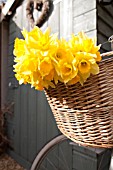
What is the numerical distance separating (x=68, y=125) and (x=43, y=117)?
103 cm

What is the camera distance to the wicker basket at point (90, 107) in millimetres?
489

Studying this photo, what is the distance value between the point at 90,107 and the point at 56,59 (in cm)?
20

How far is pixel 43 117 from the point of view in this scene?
1.58 m

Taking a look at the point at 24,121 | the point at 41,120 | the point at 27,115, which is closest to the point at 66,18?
the point at 41,120

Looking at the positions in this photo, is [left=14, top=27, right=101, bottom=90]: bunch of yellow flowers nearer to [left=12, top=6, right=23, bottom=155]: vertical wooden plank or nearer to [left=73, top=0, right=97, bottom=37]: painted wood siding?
[left=73, top=0, right=97, bottom=37]: painted wood siding

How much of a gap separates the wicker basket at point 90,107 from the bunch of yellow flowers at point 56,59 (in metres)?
0.04

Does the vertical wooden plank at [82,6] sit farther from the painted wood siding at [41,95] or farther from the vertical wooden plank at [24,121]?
the vertical wooden plank at [24,121]

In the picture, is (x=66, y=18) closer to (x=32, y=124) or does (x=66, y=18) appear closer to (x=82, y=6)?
(x=82, y=6)

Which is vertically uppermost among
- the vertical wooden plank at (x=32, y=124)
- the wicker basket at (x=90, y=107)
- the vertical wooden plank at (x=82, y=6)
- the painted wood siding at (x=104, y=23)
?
the vertical wooden plank at (x=82, y=6)

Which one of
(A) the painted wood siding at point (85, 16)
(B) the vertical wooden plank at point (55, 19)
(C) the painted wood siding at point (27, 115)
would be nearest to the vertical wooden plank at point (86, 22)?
(A) the painted wood siding at point (85, 16)

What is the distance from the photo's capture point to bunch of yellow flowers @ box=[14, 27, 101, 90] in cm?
44

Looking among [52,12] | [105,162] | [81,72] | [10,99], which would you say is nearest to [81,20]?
[52,12]

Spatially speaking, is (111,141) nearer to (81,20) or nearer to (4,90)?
(81,20)

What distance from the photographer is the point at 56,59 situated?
0.44 metres
